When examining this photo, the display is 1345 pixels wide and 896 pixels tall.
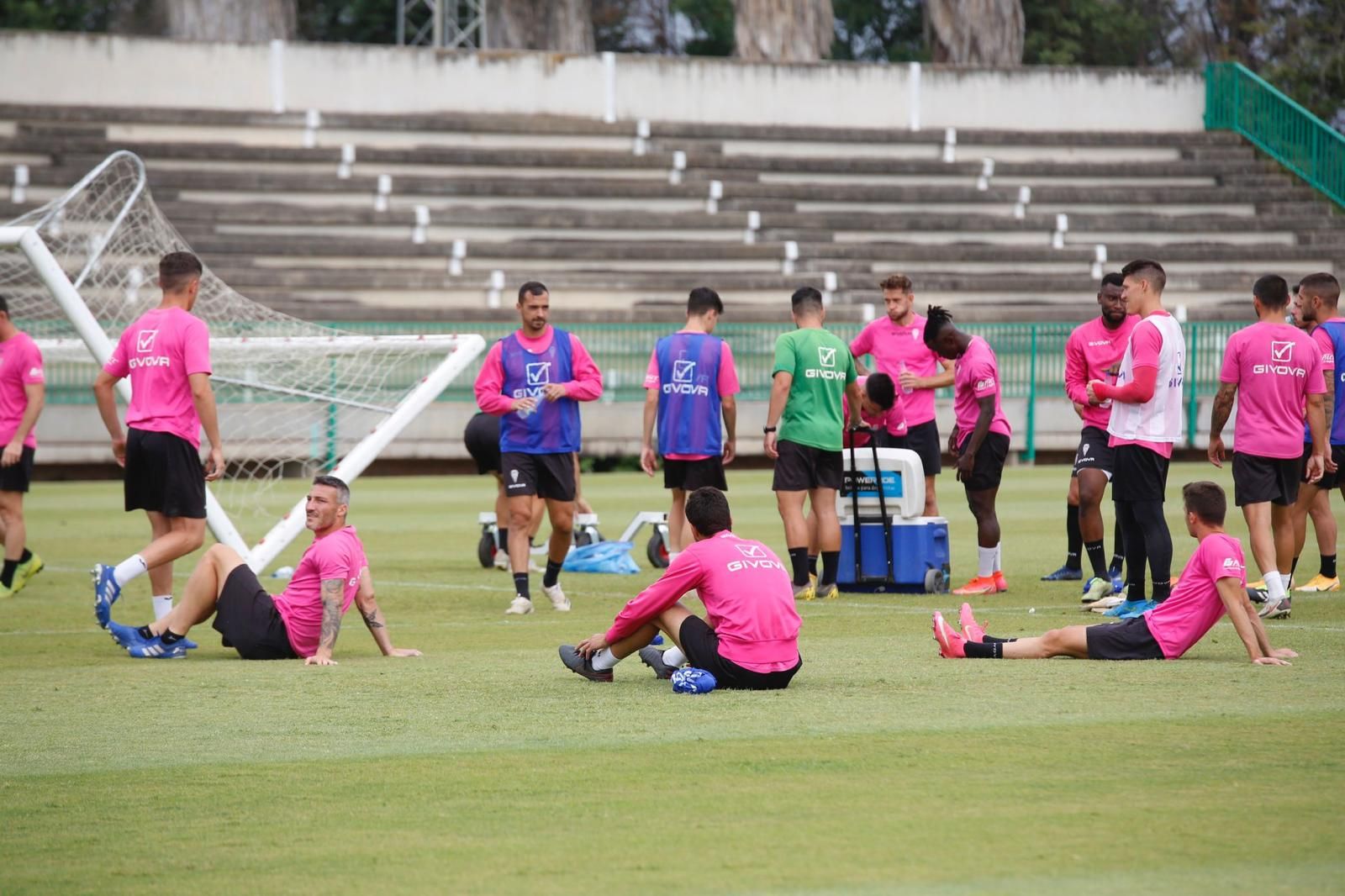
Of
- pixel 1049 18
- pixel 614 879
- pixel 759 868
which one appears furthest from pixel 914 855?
pixel 1049 18

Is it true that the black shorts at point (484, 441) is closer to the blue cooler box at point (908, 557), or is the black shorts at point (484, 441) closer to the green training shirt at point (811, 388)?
the green training shirt at point (811, 388)

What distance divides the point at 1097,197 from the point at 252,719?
3141 cm

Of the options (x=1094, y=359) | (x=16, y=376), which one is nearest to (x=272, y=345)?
(x=16, y=376)

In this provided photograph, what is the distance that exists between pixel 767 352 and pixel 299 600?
19823 millimetres

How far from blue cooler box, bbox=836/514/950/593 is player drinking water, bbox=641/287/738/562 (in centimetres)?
116

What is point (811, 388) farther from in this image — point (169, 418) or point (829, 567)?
point (169, 418)

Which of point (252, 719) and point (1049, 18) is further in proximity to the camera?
point (1049, 18)

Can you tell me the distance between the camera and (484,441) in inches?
580

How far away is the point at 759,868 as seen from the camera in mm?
5020

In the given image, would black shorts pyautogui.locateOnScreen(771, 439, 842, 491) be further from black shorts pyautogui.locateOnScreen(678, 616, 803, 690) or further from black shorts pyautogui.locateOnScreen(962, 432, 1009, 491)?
black shorts pyautogui.locateOnScreen(678, 616, 803, 690)

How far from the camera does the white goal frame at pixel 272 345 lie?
496 inches

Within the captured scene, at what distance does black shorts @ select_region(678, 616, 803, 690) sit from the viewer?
8.05 metres

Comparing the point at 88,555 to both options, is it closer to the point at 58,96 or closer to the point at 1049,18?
the point at 58,96

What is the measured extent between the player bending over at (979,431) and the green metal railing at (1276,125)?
91.8 feet
